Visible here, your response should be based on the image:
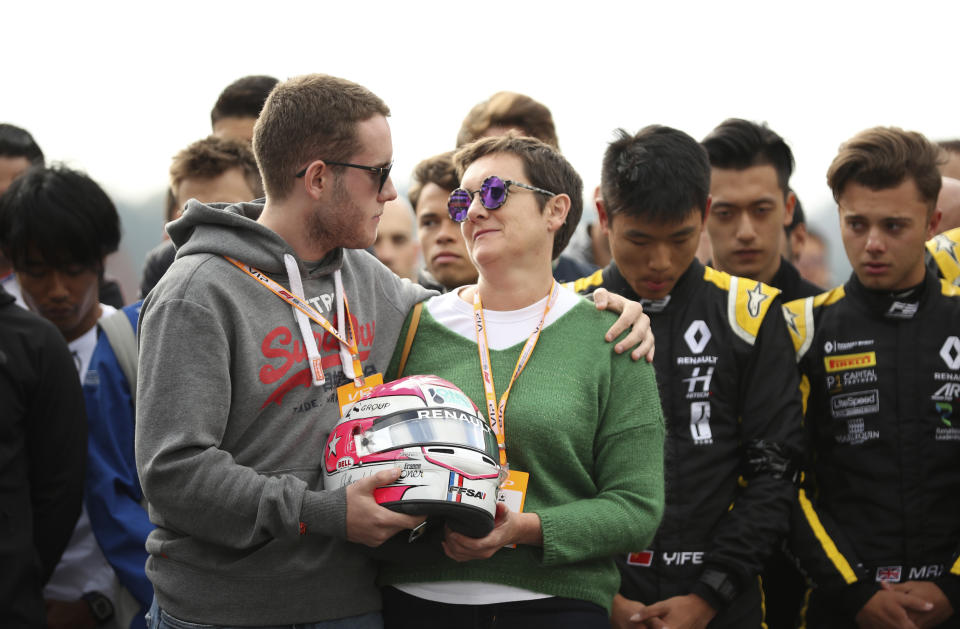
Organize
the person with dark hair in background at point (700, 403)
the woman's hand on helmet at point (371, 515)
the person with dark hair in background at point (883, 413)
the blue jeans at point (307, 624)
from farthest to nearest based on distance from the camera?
1. the person with dark hair in background at point (883, 413)
2. the person with dark hair in background at point (700, 403)
3. the blue jeans at point (307, 624)
4. the woman's hand on helmet at point (371, 515)

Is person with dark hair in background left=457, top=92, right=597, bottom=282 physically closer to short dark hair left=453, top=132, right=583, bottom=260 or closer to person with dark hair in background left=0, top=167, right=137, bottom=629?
short dark hair left=453, top=132, right=583, bottom=260

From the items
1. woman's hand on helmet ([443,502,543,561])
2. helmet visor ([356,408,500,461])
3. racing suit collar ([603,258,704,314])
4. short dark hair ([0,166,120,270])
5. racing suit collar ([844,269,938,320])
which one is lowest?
woman's hand on helmet ([443,502,543,561])

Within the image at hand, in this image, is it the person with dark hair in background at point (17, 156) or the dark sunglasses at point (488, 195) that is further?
the person with dark hair in background at point (17, 156)

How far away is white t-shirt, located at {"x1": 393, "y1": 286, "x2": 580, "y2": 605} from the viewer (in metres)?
2.79

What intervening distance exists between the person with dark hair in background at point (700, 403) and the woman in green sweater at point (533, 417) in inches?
20.1

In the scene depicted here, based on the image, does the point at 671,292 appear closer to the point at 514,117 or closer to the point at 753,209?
the point at 753,209

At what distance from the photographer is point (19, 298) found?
4762 mm

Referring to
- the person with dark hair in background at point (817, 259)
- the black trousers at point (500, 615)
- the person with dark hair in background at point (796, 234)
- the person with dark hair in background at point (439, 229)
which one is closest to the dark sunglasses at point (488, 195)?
the black trousers at point (500, 615)

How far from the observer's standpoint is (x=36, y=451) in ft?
12.4

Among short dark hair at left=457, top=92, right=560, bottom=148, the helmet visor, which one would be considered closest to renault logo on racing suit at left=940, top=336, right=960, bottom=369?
the helmet visor

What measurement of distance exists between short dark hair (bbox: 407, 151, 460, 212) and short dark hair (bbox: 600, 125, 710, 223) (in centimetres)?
136

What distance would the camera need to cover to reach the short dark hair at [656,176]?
375 cm

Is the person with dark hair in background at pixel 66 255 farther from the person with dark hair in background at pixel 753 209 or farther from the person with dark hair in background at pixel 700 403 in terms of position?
the person with dark hair in background at pixel 753 209

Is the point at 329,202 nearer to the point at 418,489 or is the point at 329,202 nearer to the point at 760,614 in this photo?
the point at 418,489
